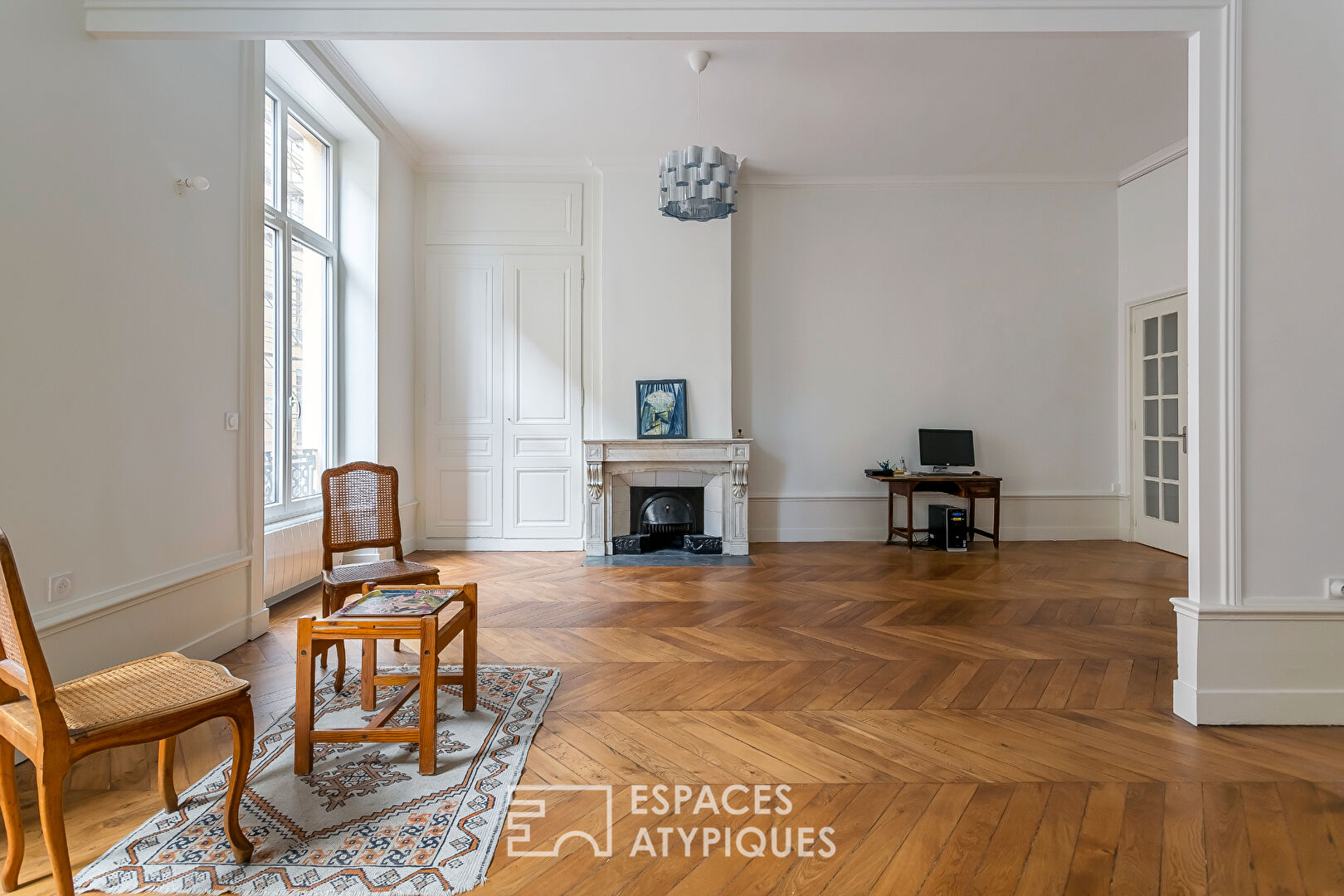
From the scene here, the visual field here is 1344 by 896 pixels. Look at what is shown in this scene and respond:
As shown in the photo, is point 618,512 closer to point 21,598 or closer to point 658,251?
point 658,251

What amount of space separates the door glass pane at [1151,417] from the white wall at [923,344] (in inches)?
11.0

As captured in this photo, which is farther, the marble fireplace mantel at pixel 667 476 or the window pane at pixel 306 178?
the marble fireplace mantel at pixel 667 476

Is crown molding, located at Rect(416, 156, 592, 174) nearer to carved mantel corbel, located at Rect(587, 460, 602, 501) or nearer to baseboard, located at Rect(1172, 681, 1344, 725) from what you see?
carved mantel corbel, located at Rect(587, 460, 602, 501)

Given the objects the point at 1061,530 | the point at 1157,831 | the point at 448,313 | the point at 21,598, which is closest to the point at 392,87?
the point at 448,313

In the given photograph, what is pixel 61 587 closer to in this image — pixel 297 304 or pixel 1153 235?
pixel 297 304

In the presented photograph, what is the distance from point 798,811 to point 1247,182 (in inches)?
110

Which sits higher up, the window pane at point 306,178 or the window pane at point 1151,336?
the window pane at point 306,178

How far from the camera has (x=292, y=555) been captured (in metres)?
4.54

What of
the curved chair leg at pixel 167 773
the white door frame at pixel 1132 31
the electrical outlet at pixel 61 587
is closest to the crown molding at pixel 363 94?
the white door frame at pixel 1132 31

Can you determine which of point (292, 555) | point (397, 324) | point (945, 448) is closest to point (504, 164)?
point (397, 324)

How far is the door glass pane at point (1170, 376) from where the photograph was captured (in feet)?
20.0

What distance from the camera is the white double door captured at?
6.41 metres

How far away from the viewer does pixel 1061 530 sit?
22.1 ft

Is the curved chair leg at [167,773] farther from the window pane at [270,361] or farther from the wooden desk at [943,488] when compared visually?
the wooden desk at [943,488]
